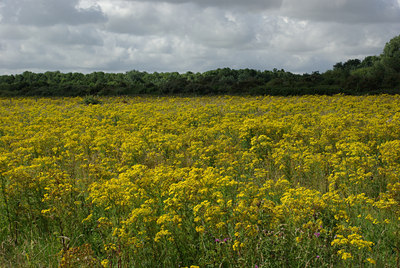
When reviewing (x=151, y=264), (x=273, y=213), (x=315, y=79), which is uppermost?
(x=315, y=79)

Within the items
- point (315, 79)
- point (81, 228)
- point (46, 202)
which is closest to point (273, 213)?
point (81, 228)

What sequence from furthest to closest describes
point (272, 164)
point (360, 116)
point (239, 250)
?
point (360, 116) → point (272, 164) → point (239, 250)

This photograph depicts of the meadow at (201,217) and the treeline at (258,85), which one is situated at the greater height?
the treeline at (258,85)

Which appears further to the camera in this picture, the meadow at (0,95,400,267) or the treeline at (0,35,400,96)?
the treeline at (0,35,400,96)

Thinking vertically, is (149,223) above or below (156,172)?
below

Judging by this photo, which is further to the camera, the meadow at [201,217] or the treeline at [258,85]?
the treeline at [258,85]

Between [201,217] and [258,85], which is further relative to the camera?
[258,85]

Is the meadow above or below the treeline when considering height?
below

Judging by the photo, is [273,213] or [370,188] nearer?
[273,213]

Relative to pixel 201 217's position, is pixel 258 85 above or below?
above

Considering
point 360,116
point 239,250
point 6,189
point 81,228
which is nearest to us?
point 239,250

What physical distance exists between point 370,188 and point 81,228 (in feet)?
16.8

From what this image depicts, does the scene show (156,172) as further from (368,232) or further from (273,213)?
(368,232)

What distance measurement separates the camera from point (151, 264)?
14.4 feet
